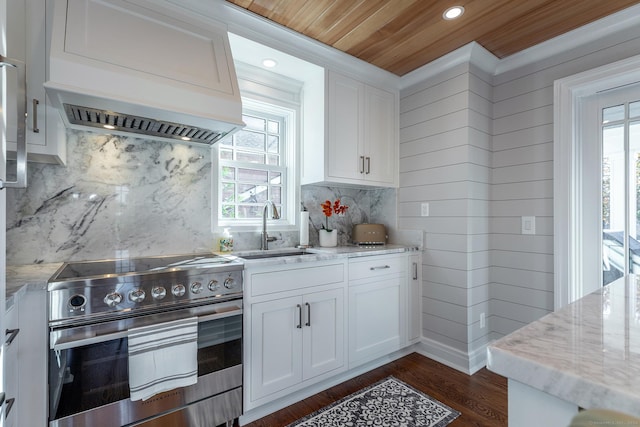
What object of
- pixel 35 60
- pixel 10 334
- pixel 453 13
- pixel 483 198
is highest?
pixel 453 13

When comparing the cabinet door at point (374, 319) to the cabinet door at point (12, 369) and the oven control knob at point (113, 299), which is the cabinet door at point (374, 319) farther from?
the cabinet door at point (12, 369)

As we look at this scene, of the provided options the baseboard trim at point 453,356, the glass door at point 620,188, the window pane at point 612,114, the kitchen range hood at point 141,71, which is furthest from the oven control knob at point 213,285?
the window pane at point 612,114

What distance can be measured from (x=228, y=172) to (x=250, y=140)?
0.34 metres

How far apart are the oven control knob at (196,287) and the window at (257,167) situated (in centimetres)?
76

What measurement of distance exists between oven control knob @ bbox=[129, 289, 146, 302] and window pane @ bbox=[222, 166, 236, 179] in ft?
3.79

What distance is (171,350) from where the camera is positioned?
4.81 feet

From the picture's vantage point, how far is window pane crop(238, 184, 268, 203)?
2520mm

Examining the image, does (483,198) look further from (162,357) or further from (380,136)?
(162,357)

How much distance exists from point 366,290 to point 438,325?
0.78 meters

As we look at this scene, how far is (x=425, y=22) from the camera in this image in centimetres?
208

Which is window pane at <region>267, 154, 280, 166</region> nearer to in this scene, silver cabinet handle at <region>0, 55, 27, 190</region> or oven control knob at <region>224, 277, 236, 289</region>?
oven control knob at <region>224, 277, 236, 289</region>

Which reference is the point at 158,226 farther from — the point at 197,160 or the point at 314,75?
the point at 314,75

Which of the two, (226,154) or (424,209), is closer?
(226,154)

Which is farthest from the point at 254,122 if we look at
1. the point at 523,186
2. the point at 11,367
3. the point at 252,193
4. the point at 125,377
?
the point at 523,186
